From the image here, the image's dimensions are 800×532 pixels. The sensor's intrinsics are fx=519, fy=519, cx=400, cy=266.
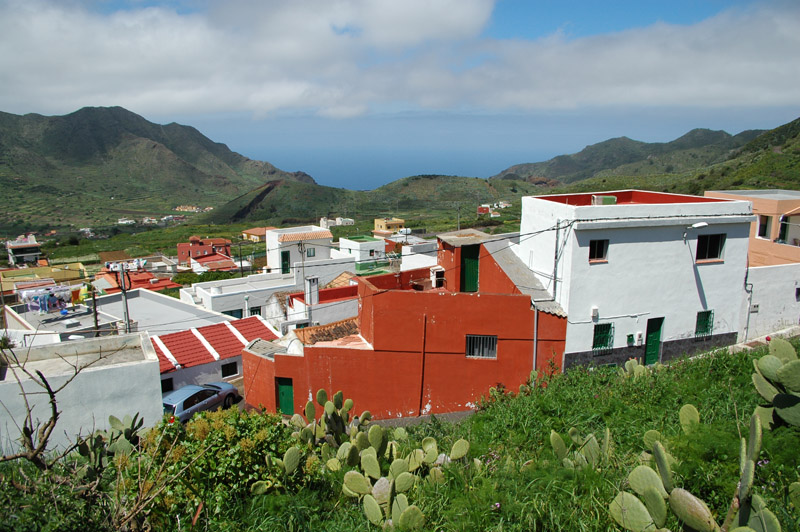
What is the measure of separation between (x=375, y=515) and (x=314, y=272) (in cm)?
2674

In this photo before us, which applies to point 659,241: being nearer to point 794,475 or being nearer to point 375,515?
point 794,475

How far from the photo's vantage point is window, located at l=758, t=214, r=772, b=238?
65.1ft

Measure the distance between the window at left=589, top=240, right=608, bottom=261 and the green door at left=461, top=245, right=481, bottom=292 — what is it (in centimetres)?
390

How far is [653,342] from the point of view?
1482cm

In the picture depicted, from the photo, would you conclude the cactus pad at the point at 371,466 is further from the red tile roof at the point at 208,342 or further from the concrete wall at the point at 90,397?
the red tile roof at the point at 208,342

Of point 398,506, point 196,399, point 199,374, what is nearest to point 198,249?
point 199,374

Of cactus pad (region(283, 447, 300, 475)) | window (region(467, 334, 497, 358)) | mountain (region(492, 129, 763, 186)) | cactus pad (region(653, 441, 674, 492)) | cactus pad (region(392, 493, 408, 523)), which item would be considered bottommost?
window (region(467, 334, 497, 358))

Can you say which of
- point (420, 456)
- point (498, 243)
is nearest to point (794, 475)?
point (420, 456)

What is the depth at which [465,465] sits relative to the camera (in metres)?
6.47

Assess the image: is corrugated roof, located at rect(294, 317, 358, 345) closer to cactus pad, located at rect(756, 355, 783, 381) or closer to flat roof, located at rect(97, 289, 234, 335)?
A: flat roof, located at rect(97, 289, 234, 335)

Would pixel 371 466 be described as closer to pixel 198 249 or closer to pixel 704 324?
pixel 704 324

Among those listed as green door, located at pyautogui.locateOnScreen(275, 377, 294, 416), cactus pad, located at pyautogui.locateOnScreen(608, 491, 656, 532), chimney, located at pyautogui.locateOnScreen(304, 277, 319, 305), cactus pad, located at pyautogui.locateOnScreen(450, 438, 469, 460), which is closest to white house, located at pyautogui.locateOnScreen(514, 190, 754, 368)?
green door, located at pyautogui.locateOnScreen(275, 377, 294, 416)

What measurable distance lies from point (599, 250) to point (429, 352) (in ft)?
17.4

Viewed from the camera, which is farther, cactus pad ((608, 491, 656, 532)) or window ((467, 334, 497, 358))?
window ((467, 334, 497, 358))
